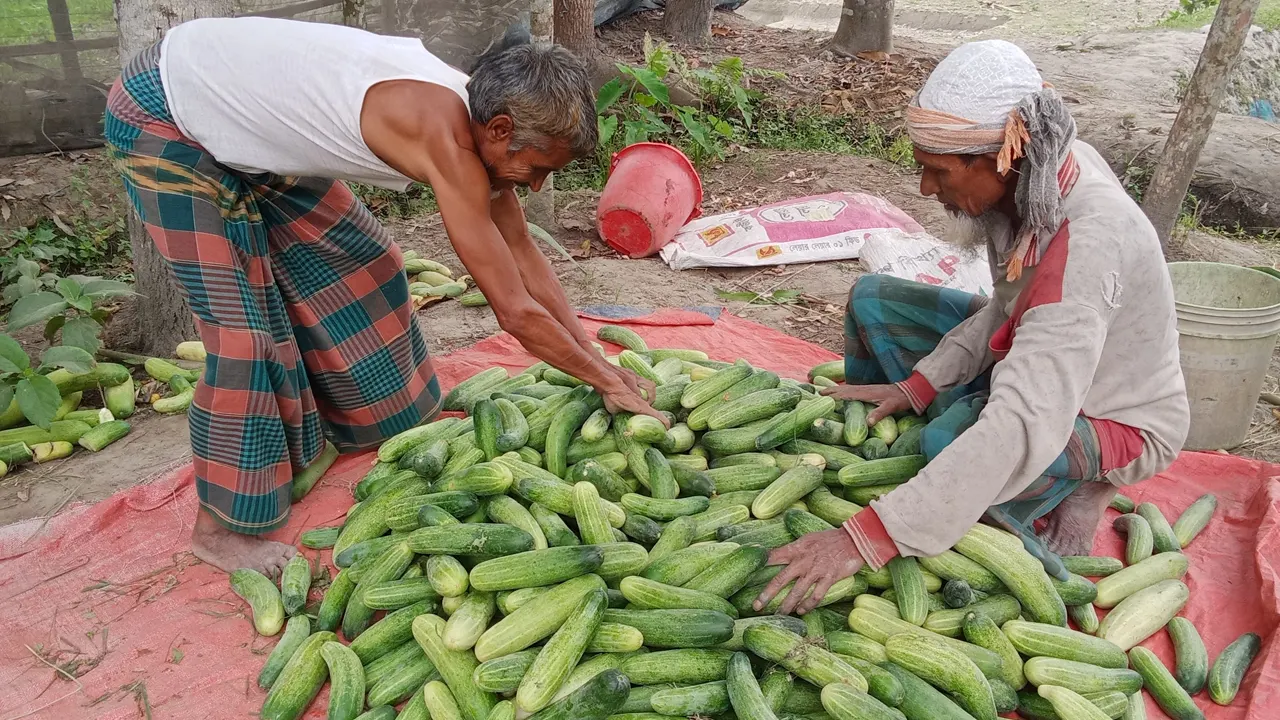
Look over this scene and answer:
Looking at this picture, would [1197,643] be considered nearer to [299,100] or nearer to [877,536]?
[877,536]

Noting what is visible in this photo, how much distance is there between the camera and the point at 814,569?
2877mm

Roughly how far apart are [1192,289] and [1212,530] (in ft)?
5.27

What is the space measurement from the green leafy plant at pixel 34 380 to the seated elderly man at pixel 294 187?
1.37 m

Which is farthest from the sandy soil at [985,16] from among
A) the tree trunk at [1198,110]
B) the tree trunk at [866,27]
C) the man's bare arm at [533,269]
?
the man's bare arm at [533,269]

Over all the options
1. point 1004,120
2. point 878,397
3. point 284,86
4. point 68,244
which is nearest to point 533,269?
point 284,86

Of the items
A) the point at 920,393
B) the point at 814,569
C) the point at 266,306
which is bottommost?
the point at 814,569

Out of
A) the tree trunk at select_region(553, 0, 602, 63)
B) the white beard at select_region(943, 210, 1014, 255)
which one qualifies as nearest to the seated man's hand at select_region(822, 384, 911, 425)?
the white beard at select_region(943, 210, 1014, 255)

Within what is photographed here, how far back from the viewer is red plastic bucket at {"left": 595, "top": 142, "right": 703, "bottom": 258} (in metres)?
6.92

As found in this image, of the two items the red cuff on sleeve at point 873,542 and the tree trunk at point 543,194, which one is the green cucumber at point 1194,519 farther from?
the tree trunk at point 543,194

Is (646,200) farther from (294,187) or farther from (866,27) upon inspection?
(866,27)

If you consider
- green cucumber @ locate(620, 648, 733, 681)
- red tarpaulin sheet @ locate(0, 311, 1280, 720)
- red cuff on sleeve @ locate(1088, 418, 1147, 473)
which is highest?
red cuff on sleeve @ locate(1088, 418, 1147, 473)

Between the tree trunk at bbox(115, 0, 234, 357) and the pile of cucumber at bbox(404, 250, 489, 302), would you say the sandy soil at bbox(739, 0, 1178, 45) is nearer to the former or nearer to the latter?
the pile of cucumber at bbox(404, 250, 489, 302)

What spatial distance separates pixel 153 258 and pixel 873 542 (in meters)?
4.39

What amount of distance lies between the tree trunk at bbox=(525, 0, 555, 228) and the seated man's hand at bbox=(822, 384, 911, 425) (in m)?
3.77
